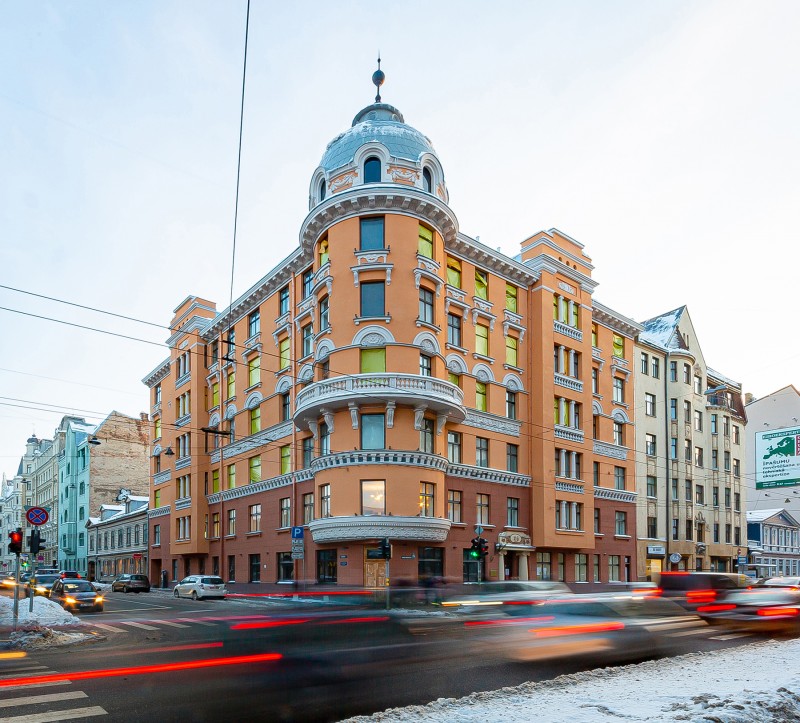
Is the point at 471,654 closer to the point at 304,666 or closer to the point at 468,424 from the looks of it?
the point at 304,666

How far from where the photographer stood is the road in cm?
898

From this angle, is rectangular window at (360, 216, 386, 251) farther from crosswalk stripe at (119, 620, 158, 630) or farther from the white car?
the white car

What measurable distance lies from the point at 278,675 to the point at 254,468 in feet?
104

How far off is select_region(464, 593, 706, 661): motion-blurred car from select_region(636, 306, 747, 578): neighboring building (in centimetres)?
3281

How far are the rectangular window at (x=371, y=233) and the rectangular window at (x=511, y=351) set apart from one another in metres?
9.56

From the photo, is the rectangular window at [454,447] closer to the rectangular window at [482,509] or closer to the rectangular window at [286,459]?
the rectangular window at [482,509]

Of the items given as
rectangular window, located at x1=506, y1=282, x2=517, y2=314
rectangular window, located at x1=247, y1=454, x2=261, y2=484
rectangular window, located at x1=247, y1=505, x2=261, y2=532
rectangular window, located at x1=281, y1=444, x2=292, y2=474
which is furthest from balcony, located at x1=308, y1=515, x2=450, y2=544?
rectangular window, located at x1=506, y1=282, x2=517, y2=314

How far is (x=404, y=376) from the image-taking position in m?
29.2

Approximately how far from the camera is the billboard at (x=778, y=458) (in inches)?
1117

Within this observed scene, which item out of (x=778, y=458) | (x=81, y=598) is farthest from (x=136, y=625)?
(x=778, y=458)

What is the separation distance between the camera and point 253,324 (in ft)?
138

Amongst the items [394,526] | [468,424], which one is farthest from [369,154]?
[394,526]

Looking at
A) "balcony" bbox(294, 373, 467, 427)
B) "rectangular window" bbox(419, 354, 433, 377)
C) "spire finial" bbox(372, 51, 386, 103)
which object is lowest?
"balcony" bbox(294, 373, 467, 427)

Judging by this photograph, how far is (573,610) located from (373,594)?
11.7 ft
